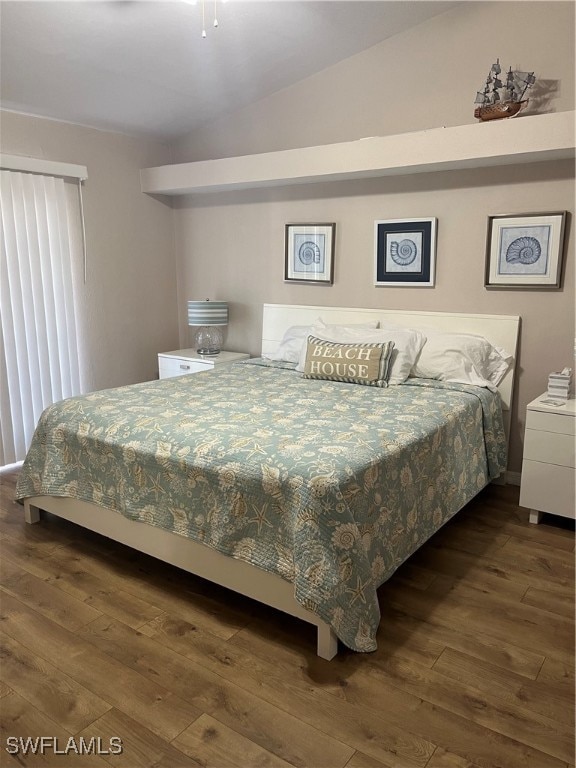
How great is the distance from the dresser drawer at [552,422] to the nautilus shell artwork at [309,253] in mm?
1857

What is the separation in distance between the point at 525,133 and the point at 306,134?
1.59 m

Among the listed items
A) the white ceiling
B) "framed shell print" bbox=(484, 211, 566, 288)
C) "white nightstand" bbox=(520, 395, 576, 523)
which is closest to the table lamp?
the white ceiling

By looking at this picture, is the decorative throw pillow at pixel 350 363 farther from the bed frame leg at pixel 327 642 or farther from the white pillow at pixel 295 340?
the bed frame leg at pixel 327 642

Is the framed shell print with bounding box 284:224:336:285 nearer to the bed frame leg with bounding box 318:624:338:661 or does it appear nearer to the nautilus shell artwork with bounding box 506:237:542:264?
the nautilus shell artwork with bounding box 506:237:542:264

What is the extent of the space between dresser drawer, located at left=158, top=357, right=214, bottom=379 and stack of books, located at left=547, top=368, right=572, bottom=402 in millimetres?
2303

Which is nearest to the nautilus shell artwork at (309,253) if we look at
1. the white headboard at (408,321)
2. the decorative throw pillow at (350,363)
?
the white headboard at (408,321)

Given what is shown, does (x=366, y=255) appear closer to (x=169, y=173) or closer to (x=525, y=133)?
(x=525, y=133)

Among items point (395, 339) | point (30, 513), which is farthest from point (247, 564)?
point (395, 339)

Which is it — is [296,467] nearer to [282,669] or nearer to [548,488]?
[282,669]

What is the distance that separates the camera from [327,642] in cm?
196

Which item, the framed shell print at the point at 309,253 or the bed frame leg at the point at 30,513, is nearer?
the bed frame leg at the point at 30,513

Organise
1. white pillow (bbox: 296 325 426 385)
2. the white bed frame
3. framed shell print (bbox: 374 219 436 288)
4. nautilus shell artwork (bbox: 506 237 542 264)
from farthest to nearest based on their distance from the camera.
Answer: framed shell print (bbox: 374 219 436 288) → white pillow (bbox: 296 325 426 385) → nautilus shell artwork (bbox: 506 237 542 264) → the white bed frame

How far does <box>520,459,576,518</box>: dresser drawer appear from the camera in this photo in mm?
2873

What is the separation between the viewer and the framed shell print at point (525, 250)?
317cm
